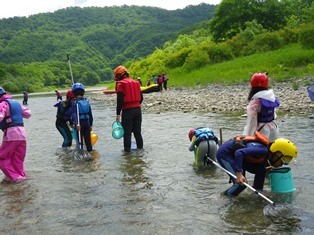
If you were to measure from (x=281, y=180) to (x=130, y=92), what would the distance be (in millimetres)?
4834

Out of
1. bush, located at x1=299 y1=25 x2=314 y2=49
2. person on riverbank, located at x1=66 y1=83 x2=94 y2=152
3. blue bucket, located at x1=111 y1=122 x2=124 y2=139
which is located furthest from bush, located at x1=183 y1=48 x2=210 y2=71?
person on riverbank, located at x1=66 y1=83 x2=94 y2=152

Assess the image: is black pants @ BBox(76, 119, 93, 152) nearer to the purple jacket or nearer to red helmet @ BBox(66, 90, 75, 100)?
red helmet @ BBox(66, 90, 75, 100)

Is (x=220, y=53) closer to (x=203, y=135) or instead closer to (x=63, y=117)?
(x=63, y=117)

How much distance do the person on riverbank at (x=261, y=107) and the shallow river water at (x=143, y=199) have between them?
0.97 m

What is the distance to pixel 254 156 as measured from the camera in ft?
17.6

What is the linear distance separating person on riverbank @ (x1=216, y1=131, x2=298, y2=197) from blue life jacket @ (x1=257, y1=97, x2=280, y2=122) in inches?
29.5

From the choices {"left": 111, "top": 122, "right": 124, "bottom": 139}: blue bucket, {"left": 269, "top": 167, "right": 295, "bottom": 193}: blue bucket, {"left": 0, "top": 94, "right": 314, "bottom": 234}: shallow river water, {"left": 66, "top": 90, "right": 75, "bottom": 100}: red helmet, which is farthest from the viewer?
{"left": 66, "top": 90, "right": 75, "bottom": 100}: red helmet

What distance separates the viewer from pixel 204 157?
7562mm

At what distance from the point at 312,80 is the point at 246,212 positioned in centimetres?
1901

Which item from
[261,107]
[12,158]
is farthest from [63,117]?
[261,107]

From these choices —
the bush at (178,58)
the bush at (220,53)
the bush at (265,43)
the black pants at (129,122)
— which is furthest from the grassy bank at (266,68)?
the black pants at (129,122)

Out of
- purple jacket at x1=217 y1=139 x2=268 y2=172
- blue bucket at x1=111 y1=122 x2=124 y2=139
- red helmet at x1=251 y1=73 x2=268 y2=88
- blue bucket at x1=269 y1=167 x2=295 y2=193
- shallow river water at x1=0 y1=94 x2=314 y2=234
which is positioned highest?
red helmet at x1=251 y1=73 x2=268 y2=88

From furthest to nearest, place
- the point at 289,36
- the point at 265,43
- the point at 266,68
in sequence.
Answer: the point at 265,43, the point at 289,36, the point at 266,68

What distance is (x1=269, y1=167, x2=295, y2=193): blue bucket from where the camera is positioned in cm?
537
